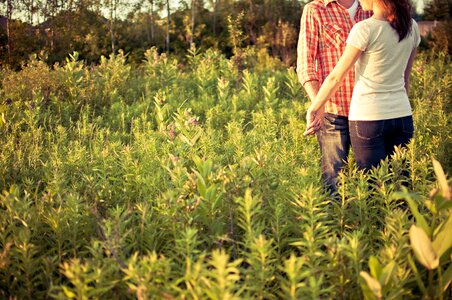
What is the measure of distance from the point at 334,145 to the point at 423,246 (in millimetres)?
1677

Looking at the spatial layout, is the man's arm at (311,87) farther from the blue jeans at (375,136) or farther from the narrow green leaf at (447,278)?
the narrow green leaf at (447,278)

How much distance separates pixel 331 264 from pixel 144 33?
88.0ft

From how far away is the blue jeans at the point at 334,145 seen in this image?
3553 millimetres

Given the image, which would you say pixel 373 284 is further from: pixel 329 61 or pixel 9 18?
pixel 9 18

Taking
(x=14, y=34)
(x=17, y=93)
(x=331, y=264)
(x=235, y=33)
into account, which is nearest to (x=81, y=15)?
(x=14, y=34)

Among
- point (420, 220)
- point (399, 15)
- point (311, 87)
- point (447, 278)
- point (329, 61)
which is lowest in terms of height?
point (447, 278)

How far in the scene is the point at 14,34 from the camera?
1409 cm

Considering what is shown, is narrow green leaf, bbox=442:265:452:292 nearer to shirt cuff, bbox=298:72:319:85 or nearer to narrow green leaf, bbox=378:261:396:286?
narrow green leaf, bbox=378:261:396:286

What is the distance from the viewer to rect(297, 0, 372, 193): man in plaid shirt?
11.7 feet

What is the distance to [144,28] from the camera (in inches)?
1096

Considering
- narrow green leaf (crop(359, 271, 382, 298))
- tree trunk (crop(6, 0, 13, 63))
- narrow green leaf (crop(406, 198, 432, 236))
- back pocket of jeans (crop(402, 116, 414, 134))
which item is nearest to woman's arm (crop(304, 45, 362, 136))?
back pocket of jeans (crop(402, 116, 414, 134))

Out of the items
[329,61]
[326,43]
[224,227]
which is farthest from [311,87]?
[224,227]

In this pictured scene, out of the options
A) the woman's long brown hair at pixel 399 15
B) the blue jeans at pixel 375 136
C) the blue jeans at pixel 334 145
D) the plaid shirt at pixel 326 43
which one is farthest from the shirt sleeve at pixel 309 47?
the woman's long brown hair at pixel 399 15

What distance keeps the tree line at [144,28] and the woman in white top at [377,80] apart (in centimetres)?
584
